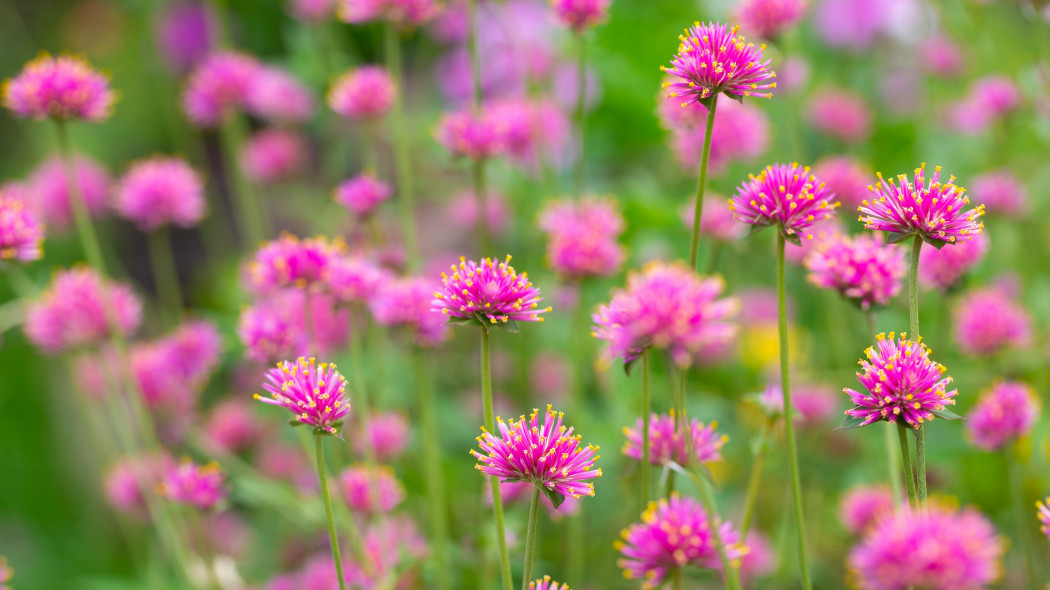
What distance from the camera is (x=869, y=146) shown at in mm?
2658

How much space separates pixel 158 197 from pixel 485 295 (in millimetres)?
1085

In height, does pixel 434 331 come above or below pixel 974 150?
below

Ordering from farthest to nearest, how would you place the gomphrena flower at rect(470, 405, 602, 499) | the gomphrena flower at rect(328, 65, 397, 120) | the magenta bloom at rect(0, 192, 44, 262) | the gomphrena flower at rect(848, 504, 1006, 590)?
the gomphrena flower at rect(328, 65, 397, 120) → the magenta bloom at rect(0, 192, 44, 262) → the gomphrena flower at rect(470, 405, 602, 499) → the gomphrena flower at rect(848, 504, 1006, 590)

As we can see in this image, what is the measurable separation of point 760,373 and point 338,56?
5.15 feet

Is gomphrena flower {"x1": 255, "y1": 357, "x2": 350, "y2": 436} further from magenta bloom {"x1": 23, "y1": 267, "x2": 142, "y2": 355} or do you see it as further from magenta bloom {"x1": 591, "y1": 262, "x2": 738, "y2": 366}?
magenta bloom {"x1": 23, "y1": 267, "x2": 142, "y2": 355}

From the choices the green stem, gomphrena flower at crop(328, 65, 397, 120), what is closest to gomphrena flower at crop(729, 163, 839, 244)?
the green stem

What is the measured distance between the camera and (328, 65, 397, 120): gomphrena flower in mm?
1750

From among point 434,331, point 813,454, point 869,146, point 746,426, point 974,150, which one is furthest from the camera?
point 869,146

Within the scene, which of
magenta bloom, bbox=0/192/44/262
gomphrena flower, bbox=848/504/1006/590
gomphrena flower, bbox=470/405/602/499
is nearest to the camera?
gomphrena flower, bbox=848/504/1006/590

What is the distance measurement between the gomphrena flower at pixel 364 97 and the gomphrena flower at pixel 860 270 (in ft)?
3.29

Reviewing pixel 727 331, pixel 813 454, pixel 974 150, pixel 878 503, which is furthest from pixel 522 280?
pixel 974 150

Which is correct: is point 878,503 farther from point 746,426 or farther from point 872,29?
point 872,29

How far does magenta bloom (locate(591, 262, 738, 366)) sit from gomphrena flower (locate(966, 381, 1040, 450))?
70 cm

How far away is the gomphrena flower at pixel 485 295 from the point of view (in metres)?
1.02
